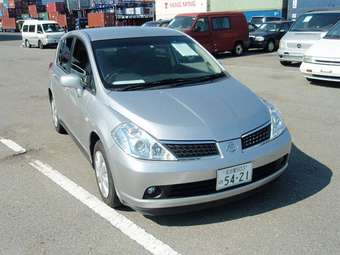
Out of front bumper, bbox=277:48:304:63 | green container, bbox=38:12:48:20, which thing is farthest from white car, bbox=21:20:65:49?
green container, bbox=38:12:48:20

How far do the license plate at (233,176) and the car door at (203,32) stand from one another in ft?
47.4

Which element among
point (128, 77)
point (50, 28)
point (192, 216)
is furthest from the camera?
point (50, 28)

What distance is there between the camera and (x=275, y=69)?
1320 centimetres

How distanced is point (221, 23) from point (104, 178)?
611 inches

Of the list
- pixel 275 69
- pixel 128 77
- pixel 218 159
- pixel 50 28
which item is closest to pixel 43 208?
pixel 128 77

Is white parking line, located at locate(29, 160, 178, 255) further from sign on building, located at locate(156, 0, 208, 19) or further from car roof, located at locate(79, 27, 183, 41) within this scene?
sign on building, located at locate(156, 0, 208, 19)

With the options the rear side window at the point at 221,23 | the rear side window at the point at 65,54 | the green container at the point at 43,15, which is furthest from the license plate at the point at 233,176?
the green container at the point at 43,15

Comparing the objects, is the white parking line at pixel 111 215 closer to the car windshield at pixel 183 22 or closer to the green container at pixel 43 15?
the car windshield at pixel 183 22

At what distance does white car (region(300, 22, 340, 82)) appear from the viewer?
9203 mm

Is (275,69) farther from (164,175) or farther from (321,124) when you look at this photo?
(164,175)

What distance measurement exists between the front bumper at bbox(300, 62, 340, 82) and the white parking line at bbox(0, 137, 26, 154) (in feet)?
22.1

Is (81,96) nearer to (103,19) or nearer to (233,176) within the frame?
(233,176)

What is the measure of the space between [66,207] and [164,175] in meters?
1.29

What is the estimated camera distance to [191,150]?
3375 millimetres
